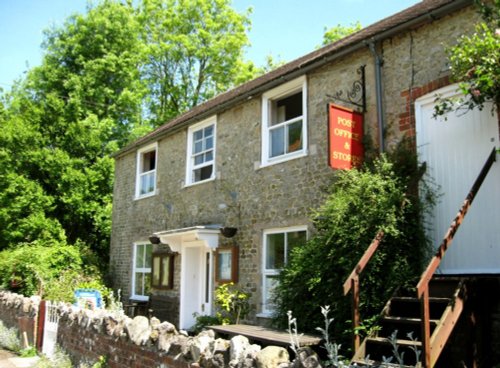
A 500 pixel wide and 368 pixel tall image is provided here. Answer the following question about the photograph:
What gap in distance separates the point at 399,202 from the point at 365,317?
1.69 metres

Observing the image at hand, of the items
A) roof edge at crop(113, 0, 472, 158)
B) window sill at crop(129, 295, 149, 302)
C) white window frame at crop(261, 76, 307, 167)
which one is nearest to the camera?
roof edge at crop(113, 0, 472, 158)

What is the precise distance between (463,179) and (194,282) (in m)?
7.82

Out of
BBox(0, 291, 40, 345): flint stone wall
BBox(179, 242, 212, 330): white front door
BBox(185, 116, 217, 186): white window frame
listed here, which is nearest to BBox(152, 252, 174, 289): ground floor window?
BBox(179, 242, 212, 330): white front door

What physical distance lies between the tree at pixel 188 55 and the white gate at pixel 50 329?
20720 millimetres

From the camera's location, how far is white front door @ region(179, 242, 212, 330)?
502 inches

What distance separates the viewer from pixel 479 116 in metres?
7.29

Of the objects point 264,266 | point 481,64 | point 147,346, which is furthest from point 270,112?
point 147,346

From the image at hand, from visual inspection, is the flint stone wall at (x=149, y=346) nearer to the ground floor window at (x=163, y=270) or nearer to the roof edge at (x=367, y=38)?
the ground floor window at (x=163, y=270)

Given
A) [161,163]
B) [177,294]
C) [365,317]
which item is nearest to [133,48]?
[161,163]

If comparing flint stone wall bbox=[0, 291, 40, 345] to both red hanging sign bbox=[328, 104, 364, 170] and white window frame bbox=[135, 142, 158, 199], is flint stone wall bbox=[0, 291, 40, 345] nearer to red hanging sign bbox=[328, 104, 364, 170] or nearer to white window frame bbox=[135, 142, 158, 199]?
white window frame bbox=[135, 142, 158, 199]

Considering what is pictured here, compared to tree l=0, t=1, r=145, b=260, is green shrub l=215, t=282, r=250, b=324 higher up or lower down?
lower down

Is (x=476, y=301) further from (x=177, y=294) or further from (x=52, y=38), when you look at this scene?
(x=52, y=38)

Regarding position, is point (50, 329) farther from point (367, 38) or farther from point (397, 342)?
point (367, 38)

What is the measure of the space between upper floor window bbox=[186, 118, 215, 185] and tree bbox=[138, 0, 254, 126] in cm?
1644
